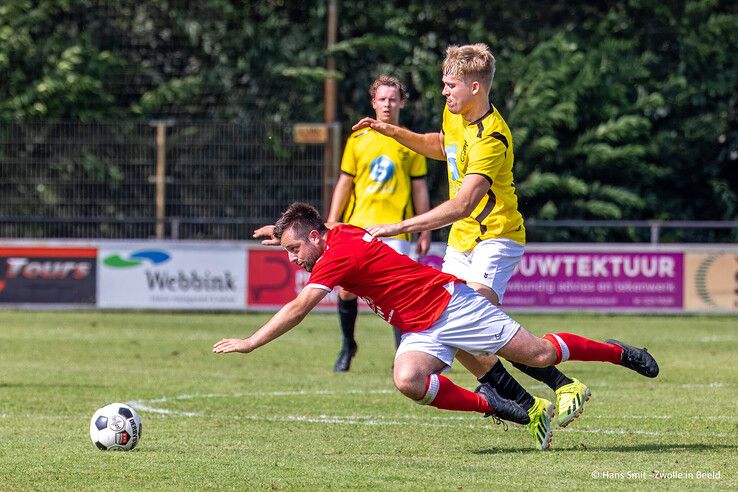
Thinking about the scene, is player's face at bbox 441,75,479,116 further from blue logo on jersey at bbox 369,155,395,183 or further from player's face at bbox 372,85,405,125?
blue logo on jersey at bbox 369,155,395,183

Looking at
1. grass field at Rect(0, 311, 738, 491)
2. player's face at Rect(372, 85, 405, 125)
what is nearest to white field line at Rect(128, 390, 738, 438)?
grass field at Rect(0, 311, 738, 491)

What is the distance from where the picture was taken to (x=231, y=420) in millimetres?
8500

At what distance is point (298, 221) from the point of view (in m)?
6.87

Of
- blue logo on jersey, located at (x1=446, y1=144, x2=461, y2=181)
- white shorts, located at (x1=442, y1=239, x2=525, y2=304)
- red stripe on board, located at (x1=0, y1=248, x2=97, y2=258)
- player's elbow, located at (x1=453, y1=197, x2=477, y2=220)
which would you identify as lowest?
red stripe on board, located at (x1=0, y1=248, x2=97, y2=258)

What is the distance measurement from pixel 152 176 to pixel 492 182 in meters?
14.0

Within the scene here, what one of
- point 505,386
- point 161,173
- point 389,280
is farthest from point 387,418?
point 161,173

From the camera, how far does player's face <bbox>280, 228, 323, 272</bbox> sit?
6.88 meters

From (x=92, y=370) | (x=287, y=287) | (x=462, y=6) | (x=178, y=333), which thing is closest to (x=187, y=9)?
(x=462, y=6)

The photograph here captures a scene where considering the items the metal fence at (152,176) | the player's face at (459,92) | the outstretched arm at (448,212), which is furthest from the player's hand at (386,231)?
the metal fence at (152,176)

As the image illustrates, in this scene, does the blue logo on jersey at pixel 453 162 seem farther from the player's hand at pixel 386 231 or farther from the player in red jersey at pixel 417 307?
the player's hand at pixel 386 231

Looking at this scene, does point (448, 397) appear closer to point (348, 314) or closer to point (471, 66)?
point (471, 66)

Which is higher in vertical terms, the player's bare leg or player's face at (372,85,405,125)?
player's face at (372,85,405,125)

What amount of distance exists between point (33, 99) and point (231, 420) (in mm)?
15442

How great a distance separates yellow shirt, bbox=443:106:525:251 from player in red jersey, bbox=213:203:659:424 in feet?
2.92
